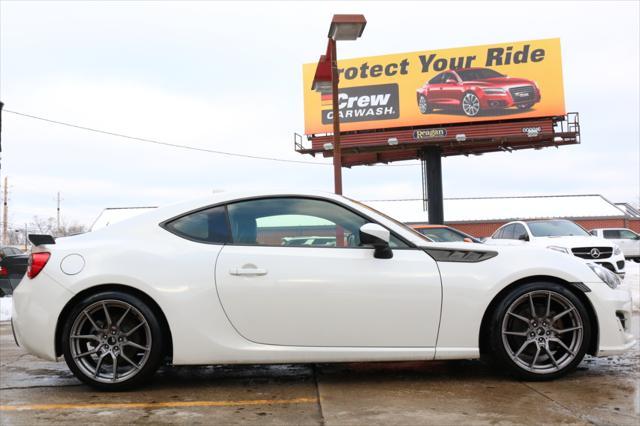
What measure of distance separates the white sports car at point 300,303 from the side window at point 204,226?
14 mm

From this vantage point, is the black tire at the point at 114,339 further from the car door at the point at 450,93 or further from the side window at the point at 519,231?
the car door at the point at 450,93

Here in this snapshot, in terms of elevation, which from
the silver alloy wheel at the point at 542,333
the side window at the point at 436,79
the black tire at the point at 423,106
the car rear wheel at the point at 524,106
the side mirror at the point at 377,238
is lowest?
the silver alloy wheel at the point at 542,333

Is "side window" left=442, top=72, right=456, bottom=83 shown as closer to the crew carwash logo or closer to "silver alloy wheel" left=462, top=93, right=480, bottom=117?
"silver alloy wheel" left=462, top=93, right=480, bottom=117

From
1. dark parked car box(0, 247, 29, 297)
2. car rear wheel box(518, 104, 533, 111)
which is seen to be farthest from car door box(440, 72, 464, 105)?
dark parked car box(0, 247, 29, 297)

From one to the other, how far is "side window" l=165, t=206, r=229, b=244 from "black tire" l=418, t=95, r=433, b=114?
2702 cm

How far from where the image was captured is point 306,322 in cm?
380

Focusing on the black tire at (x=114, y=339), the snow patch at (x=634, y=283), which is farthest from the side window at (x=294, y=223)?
the snow patch at (x=634, y=283)

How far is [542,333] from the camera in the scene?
13.0 feet

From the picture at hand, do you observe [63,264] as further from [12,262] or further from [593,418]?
[12,262]

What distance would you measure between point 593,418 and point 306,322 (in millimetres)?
1773

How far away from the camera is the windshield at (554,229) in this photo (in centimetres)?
1290

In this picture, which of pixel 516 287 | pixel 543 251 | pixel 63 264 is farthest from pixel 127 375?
pixel 543 251

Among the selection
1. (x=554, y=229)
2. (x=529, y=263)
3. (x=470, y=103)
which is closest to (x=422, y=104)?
(x=470, y=103)

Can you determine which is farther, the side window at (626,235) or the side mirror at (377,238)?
the side window at (626,235)
